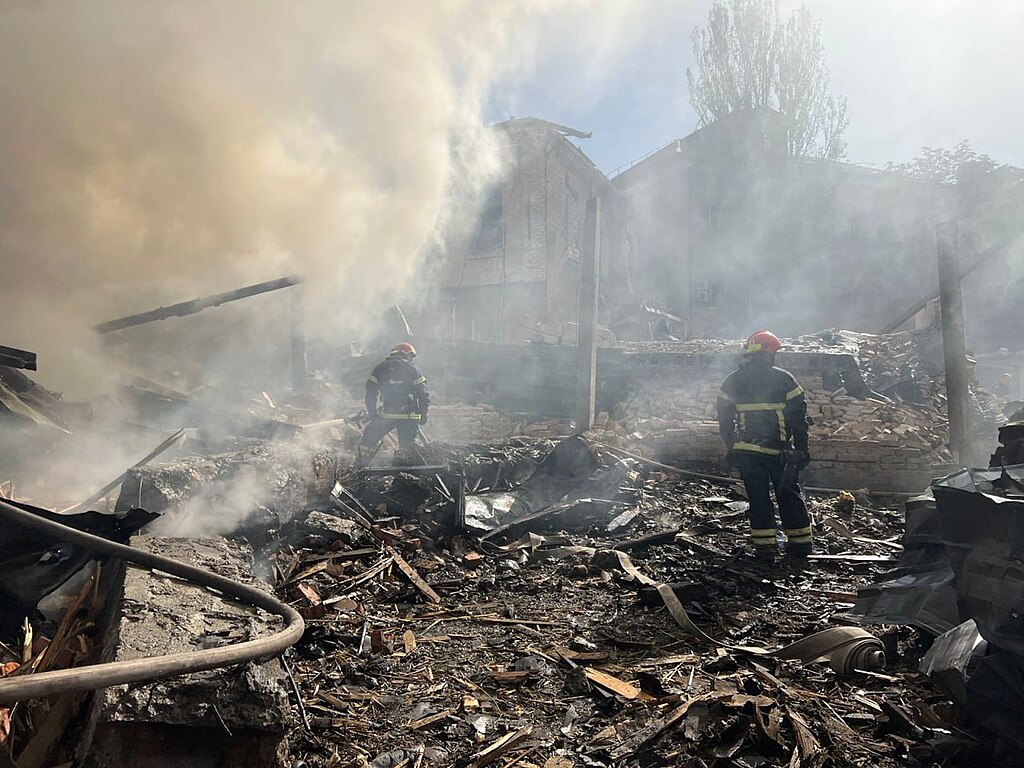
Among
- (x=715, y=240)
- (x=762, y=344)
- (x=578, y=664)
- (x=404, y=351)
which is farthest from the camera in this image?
(x=715, y=240)

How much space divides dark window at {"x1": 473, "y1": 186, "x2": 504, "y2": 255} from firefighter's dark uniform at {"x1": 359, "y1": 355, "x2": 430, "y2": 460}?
13.2 m

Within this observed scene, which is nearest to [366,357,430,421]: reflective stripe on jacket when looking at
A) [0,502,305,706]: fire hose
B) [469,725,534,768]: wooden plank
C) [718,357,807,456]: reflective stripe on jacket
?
[718,357,807,456]: reflective stripe on jacket

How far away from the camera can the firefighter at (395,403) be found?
8195 mm

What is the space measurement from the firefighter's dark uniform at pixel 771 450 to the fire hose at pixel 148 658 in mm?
4345

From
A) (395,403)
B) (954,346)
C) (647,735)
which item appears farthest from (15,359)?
(954,346)

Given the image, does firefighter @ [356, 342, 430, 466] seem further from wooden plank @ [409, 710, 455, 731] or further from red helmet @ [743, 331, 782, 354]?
wooden plank @ [409, 710, 455, 731]

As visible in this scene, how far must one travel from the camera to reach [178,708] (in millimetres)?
1954

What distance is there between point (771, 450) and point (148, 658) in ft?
16.6

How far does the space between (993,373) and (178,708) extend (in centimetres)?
2299

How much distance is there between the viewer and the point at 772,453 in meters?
5.46

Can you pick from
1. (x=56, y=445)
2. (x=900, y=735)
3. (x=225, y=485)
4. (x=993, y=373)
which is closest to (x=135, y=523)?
(x=225, y=485)

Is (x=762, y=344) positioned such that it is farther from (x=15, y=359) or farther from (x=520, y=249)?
(x=520, y=249)

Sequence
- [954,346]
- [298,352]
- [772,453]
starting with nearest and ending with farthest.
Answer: [772,453]
[954,346]
[298,352]

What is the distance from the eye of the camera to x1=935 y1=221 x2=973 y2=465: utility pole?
8.08 metres
